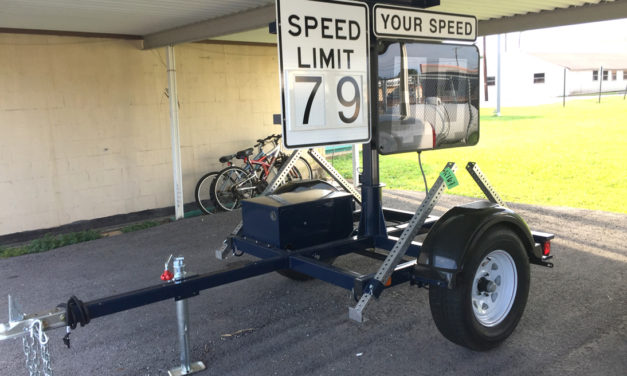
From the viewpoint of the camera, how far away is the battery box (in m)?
4.30

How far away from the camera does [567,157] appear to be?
47.9 ft

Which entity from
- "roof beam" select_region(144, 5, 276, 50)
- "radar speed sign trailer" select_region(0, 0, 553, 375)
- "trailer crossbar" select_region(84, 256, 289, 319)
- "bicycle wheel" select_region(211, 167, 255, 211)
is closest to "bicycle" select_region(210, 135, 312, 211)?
"bicycle wheel" select_region(211, 167, 255, 211)

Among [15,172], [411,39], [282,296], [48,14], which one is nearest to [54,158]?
[15,172]

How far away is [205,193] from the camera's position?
32.3 feet

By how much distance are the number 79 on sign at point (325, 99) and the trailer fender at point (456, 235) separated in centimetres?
98

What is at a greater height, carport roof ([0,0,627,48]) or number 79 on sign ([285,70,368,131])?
carport roof ([0,0,627,48])

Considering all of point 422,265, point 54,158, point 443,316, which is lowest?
point 443,316

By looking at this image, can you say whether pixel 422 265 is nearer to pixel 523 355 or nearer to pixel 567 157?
pixel 523 355

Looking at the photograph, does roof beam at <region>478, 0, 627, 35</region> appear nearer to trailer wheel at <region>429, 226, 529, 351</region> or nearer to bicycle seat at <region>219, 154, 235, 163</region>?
trailer wheel at <region>429, 226, 529, 351</region>

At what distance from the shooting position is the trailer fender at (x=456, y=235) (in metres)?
3.57

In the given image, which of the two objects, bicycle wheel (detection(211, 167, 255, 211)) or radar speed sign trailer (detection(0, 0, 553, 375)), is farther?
bicycle wheel (detection(211, 167, 255, 211))

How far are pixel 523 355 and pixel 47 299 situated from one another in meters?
4.41

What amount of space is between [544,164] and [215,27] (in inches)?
380

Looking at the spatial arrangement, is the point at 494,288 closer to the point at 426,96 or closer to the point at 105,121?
the point at 426,96
